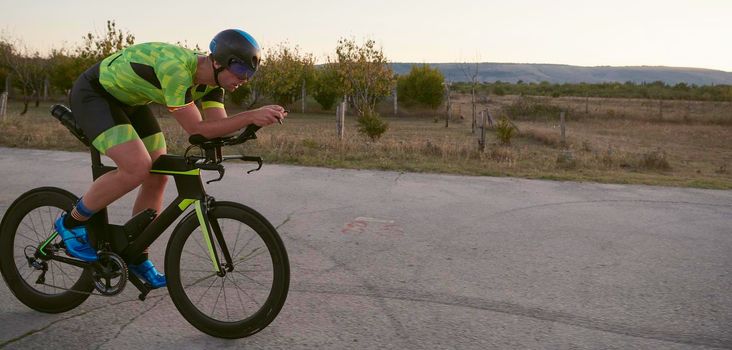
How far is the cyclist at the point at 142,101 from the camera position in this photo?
2.96 metres

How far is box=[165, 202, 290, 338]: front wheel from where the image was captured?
304 centimetres

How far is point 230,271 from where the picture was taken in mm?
3297

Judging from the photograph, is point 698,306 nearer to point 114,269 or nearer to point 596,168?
point 114,269

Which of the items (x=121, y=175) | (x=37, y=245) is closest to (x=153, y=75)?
(x=121, y=175)

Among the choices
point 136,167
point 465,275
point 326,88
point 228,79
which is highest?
point 326,88

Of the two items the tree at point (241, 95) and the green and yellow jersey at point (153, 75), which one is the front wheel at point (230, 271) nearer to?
the green and yellow jersey at point (153, 75)

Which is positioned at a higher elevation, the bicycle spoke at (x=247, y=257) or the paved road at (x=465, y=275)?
the bicycle spoke at (x=247, y=257)

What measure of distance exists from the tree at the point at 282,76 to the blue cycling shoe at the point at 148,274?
131 ft

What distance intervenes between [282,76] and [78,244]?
42.7m

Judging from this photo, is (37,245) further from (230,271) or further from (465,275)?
(465,275)

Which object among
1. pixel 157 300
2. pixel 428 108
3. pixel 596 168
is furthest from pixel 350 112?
pixel 157 300

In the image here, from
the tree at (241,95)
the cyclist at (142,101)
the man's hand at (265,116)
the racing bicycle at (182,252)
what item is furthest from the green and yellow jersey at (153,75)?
the tree at (241,95)

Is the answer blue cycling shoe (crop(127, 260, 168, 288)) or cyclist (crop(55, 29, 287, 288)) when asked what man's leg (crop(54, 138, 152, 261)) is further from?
blue cycling shoe (crop(127, 260, 168, 288))

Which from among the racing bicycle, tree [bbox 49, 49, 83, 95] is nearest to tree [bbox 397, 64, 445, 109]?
tree [bbox 49, 49, 83, 95]
